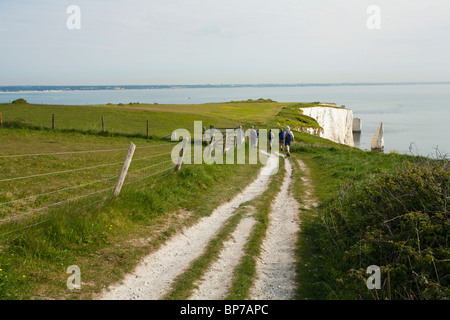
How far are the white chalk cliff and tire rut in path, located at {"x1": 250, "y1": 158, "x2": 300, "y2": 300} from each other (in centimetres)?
7758

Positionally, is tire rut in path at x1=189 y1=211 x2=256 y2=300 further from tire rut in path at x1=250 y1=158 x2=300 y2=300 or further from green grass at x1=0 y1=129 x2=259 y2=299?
green grass at x1=0 y1=129 x2=259 y2=299

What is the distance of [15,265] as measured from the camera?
6.71 meters

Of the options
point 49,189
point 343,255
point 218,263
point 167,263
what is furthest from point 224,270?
point 49,189

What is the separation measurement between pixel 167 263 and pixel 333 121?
94792 mm

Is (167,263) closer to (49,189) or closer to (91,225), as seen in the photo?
(91,225)

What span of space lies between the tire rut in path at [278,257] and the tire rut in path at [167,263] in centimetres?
156

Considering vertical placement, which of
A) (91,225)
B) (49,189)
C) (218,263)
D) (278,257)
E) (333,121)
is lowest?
(278,257)

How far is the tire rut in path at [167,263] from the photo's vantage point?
677 cm

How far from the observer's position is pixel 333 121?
319 ft

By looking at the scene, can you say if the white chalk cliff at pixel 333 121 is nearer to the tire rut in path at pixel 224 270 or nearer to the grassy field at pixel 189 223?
the grassy field at pixel 189 223

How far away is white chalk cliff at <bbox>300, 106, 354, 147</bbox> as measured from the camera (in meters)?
90.9

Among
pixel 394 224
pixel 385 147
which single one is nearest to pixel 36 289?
pixel 394 224

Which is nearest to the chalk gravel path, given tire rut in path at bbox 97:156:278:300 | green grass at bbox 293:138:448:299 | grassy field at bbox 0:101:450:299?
tire rut in path at bbox 97:156:278:300

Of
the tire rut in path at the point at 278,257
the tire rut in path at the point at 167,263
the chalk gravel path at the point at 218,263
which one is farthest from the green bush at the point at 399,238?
the tire rut in path at the point at 167,263
